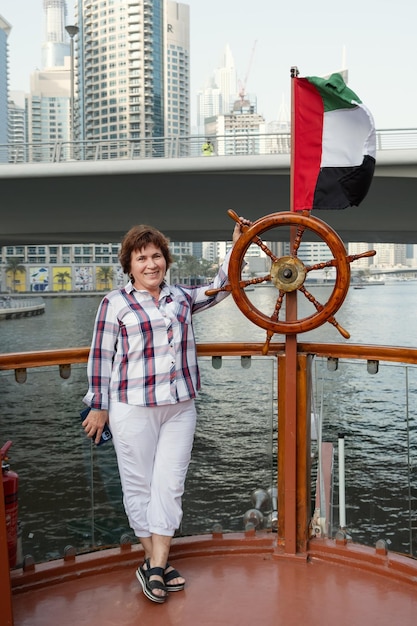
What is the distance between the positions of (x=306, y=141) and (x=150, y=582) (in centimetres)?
181

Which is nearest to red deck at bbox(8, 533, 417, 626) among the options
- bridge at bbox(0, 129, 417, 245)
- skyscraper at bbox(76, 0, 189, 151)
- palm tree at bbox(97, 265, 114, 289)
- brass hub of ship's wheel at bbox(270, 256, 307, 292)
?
brass hub of ship's wheel at bbox(270, 256, 307, 292)

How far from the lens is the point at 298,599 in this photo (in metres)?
2.53

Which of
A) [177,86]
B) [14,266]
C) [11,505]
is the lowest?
[11,505]

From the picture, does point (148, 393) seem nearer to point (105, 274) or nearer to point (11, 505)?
point (11, 505)

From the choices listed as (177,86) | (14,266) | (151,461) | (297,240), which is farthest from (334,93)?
(14,266)

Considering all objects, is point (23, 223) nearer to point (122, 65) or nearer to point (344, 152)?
point (344, 152)

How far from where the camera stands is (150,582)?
8.33 feet

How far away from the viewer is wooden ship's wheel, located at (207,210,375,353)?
2674 mm

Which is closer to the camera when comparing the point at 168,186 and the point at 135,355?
the point at 135,355

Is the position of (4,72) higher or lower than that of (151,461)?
higher

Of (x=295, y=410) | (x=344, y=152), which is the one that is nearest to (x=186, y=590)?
(x=295, y=410)

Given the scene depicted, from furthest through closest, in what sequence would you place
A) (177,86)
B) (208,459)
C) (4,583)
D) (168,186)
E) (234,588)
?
(177,86), (168,186), (208,459), (234,588), (4,583)

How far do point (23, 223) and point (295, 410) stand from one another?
52.9ft

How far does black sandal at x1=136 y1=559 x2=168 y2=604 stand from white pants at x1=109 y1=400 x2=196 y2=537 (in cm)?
13
